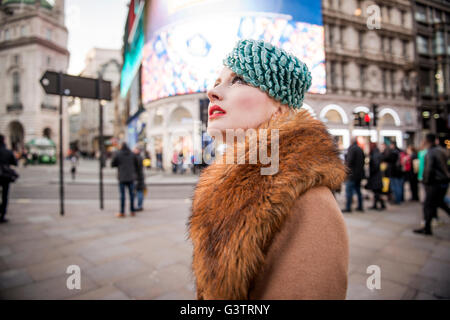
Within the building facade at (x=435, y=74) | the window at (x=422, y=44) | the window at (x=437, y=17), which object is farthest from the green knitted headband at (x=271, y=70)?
the window at (x=437, y=17)

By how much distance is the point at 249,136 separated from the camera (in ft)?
2.78

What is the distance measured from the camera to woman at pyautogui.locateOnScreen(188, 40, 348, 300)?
624 millimetres

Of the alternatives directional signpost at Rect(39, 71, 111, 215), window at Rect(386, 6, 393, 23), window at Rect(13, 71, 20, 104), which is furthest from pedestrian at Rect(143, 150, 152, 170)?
window at Rect(386, 6, 393, 23)

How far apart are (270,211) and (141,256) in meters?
3.29

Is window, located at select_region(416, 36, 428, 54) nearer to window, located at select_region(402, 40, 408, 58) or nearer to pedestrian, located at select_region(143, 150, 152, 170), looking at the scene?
window, located at select_region(402, 40, 408, 58)

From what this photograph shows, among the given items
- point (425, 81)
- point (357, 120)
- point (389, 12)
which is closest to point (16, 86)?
point (357, 120)

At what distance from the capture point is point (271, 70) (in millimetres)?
944

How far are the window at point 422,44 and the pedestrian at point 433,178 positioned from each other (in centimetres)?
2737

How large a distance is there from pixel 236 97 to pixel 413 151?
9.58 m

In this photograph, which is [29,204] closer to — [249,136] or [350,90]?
[249,136]

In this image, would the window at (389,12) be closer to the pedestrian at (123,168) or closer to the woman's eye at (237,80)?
the pedestrian at (123,168)

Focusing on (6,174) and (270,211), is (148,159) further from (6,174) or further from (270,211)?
(270,211)

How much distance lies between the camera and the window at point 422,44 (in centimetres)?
2295
